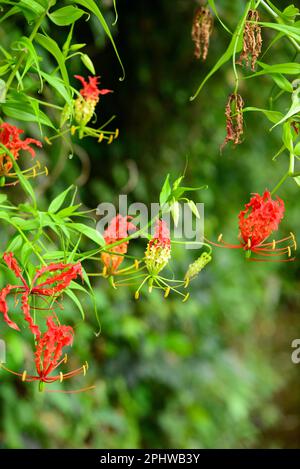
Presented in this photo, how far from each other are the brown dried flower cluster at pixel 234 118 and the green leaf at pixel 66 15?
0.57 feet

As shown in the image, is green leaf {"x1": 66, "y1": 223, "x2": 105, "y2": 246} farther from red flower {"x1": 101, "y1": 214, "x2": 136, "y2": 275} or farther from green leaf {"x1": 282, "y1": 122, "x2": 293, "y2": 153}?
green leaf {"x1": 282, "y1": 122, "x2": 293, "y2": 153}

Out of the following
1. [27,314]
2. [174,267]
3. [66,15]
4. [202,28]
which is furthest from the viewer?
[174,267]

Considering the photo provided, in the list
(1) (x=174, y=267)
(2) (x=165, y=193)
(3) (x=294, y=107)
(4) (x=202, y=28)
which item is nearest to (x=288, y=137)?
(3) (x=294, y=107)

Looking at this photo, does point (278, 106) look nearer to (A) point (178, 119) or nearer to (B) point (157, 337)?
(A) point (178, 119)

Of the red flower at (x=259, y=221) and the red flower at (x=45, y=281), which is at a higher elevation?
the red flower at (x=259, y=221)

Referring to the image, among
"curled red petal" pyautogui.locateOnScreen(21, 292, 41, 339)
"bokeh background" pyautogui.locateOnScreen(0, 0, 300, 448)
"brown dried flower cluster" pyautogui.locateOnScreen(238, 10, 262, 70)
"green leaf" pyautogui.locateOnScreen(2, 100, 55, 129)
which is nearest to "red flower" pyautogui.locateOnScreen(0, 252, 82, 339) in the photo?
"curled red petal" pyautogui.locateOnScreen(21, 292, 41, 339)

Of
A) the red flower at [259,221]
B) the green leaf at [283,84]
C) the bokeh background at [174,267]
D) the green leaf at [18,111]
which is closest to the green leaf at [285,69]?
the green leaf at [283,84]

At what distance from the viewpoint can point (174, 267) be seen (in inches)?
102

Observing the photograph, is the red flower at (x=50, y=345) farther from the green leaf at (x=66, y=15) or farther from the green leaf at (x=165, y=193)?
the green leaf at (x=66, y=15)

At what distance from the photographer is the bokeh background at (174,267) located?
6.95 feet

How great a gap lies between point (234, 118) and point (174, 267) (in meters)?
1.88

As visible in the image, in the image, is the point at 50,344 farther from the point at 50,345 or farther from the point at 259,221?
the point at 259,221

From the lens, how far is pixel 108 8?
196 cm

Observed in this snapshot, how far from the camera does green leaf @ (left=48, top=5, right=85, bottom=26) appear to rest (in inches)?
28.3
